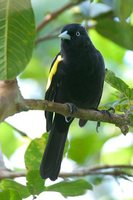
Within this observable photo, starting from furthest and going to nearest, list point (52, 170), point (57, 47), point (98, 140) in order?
point (57, 47) < point (98, 140) < point (52, 170)

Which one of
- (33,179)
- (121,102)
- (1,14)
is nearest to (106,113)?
(121,102)

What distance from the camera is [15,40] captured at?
6.44 ft

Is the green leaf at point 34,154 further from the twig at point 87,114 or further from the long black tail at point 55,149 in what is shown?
the long black tail at point 55,149

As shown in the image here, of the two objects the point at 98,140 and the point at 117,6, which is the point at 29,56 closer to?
the point at 117,6

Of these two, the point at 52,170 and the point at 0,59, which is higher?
the point at 0,59

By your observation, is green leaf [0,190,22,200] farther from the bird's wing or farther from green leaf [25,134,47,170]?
the bird's wing

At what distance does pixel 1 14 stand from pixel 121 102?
3.11ft

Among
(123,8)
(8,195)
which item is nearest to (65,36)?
(8,195)

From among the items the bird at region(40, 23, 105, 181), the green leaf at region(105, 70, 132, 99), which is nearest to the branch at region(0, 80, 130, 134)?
the green leaf at region(105, 70, 132, 99)

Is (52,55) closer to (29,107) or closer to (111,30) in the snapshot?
(111,30)

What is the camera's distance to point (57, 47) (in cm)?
477

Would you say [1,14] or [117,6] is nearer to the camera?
[117,6]

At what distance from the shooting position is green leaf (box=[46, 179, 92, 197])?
2251mm

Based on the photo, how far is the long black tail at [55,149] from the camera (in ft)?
11.0
